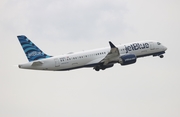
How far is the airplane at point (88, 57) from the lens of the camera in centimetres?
7069

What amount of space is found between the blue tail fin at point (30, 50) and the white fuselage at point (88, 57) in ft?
4.50

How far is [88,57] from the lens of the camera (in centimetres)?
7475

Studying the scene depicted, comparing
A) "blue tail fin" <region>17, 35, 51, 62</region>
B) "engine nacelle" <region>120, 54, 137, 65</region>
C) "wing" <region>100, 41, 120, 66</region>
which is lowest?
"engine nacelle" <region>120, 54, 137, 65</region>

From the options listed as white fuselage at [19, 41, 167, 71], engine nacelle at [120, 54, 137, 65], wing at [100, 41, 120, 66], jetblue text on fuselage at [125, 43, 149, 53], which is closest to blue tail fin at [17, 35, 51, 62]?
white fuselage at [19, 41, 167, 71]

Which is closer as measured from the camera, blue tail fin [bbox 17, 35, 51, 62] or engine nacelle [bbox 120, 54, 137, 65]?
blue tail fin [bbox 17, 35, 51, 62]

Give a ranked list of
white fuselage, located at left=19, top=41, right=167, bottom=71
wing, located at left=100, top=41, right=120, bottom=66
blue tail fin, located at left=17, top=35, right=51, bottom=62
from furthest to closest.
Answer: wing, located at left=100, top=41, right=120, bottom=66 < blue tail fin, located at left=17, top=35, right=51, bottom=62 < white fuselage, located at left=19, top=41, right=167, bottom=71

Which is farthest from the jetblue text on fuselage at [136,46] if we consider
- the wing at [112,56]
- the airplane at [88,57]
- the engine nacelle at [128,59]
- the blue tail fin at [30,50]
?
the blue tail fin at [30,50]

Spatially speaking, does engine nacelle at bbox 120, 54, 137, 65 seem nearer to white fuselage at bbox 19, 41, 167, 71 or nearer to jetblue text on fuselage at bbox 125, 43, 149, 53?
white fuselage at bbox 19, 41, 167, 71

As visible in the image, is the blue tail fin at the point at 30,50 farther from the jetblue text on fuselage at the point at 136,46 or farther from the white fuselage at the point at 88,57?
the jetblue text on fuselage at the point at 136,46

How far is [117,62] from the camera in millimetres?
76375

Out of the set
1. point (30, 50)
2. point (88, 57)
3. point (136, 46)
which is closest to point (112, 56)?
point (88, 57)

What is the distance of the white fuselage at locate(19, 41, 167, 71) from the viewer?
230 ft

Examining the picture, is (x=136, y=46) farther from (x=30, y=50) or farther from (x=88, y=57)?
(x=30, y=50)

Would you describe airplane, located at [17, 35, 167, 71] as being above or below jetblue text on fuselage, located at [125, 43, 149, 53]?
below
